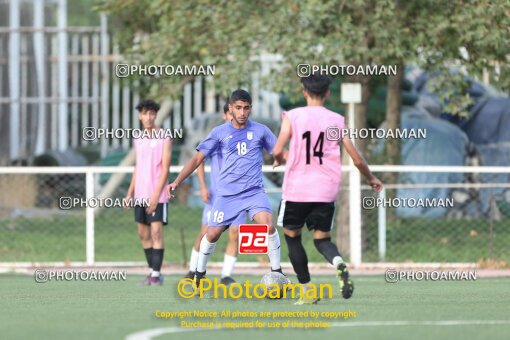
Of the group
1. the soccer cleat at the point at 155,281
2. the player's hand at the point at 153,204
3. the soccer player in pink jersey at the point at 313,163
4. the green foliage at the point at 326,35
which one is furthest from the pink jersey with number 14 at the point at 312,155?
the green foliage at the point at 326,35

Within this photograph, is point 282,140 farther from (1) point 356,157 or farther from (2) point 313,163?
(1) point 356,157

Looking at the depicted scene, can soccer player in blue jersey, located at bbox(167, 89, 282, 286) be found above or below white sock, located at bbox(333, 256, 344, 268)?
above

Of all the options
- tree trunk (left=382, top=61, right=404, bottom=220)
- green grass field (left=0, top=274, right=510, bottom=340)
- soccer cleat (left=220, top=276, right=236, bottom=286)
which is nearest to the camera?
green grass field (left=0, top=274, right=510, bottom=340)

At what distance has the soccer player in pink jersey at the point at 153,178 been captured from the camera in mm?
14406

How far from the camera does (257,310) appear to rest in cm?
1052

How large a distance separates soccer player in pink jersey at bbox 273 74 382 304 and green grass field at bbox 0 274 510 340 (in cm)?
68

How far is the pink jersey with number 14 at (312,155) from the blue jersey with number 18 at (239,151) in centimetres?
89

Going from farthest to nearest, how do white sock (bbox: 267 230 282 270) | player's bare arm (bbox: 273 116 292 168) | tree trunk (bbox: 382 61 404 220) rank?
1. tree trunk (bbox: 382 61 404 220)
2. white sock (bbox: 267 230 282 270)
3. player's bare arm (bbox: 273 116 292 168)

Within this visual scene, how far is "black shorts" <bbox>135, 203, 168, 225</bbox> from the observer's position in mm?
14492

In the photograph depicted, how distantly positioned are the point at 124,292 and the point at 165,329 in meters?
4.82

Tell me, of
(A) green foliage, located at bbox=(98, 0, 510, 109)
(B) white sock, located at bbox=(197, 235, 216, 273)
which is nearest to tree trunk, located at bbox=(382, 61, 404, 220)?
(A) green foliage, located at bbox=(98, 0, 510, 109)

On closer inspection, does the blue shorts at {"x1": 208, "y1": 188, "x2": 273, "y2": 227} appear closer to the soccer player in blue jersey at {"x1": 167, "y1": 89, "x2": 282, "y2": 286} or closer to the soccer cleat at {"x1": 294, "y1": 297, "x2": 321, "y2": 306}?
the soccer player in blue jersey at {"x1": 167, "y1": 89, "x2": 282, "y2": 286}

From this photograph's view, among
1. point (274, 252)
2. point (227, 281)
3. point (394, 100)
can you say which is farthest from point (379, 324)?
point (394, 100)

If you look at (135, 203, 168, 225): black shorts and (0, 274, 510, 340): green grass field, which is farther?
(135, 203, 168, 225): black shorts
